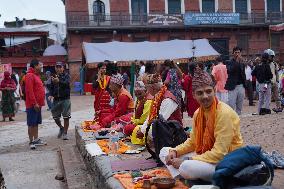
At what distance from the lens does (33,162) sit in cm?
788

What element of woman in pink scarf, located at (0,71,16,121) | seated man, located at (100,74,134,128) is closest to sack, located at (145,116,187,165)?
seated man, located at (100,74,134,128)

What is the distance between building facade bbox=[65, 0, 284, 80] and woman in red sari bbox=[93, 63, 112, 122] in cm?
2355

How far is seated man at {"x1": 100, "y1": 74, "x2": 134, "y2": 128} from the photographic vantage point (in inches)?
321

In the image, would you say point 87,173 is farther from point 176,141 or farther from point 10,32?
point 10,32

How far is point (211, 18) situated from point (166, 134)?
98.1 ft

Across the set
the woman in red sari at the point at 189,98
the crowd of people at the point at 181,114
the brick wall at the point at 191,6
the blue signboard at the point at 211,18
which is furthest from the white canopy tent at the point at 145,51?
the woman in red sari at the point at 189,98

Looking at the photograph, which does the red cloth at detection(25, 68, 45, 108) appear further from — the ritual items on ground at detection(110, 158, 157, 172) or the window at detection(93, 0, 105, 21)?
the window at detection(93, 0, 105, 21)

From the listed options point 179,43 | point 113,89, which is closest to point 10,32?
point 179,43

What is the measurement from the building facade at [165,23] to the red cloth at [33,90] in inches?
949

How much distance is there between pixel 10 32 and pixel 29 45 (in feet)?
8.41

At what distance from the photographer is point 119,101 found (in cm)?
832

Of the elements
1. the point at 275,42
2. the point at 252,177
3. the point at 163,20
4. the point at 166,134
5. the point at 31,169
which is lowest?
the point at 31,169

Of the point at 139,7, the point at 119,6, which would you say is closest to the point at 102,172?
the point at 119,6

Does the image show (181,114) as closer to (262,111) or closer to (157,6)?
(262,111)
